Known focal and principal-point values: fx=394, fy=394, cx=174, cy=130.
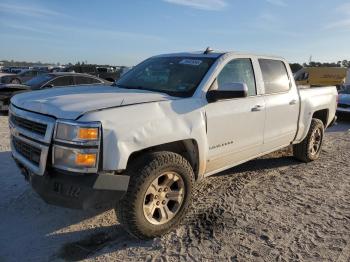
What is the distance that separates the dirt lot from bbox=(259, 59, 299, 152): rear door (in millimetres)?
675

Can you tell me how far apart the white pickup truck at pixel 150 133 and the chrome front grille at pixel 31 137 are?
0.4 inches

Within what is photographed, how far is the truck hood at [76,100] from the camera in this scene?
342 cm

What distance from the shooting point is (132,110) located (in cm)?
357

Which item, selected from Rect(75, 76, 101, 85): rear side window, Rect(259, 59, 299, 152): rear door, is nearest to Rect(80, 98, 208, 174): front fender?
Rect(259, 59, 299, 152): rear door

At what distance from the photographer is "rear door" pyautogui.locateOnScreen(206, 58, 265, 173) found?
4414 millimetres

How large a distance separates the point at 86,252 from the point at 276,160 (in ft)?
14.5

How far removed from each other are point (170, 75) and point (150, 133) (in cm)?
135

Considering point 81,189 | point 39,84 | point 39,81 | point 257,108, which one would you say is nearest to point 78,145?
point 81,189

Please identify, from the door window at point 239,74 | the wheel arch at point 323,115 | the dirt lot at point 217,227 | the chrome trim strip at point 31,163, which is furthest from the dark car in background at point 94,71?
the chrome trim strip at point 31,163

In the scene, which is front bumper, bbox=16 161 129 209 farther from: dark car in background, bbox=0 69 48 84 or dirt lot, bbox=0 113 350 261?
dark car in background, bbox=0 69 48 84

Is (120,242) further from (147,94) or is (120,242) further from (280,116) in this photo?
(280,116)

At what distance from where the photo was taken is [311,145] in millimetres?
6949

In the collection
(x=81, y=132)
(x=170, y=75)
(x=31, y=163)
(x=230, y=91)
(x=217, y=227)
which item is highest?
(x=170, y=75)

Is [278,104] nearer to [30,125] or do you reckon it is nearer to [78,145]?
[78,145]
